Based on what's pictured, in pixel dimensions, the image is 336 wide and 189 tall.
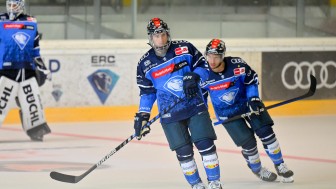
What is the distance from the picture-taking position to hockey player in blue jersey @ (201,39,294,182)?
7363mm

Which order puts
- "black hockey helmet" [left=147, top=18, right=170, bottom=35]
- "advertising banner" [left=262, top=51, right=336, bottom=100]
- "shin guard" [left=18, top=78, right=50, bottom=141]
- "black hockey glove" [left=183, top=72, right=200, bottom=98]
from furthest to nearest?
"advertising banner" [left=262, top=51, right=336, bottom=100]
"shin guard" [left=18, top=78, right=50, bottom=141]
"black hockey helmet" [left=147, top=18, right=170, bottom=35]
"black hockey glove" [left=183, top=72, right=200, bottom=98]

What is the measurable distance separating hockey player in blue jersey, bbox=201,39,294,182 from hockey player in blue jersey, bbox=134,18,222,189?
595 millimetres

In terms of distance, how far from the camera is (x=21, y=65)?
10.2 metres

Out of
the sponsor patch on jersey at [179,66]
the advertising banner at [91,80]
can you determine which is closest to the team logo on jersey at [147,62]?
the sponsor patch on jersey at [179,66]

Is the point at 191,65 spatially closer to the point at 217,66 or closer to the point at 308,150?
the point at 217,66

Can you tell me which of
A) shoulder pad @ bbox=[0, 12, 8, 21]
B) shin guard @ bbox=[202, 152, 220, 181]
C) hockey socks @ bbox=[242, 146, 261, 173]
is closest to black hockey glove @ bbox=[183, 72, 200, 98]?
shin guard @ bbox=[202, 152, 220, 181]

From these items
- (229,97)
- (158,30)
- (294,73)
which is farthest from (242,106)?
(294,73)

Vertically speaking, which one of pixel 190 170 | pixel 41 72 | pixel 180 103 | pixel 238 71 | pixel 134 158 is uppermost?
pixel 238 71

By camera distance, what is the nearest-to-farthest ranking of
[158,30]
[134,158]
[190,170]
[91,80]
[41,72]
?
[158,30] → [190,170] → [134,158] → [41,72] → [91,80]

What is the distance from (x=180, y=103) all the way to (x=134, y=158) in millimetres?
2265

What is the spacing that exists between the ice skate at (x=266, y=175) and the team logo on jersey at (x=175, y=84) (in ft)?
3.50

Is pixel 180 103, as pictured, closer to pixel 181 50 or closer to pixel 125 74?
pixel 181 50

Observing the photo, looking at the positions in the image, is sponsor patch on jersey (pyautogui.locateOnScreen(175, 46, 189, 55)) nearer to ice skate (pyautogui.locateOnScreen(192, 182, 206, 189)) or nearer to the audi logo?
ice skate (pyautogui.locateOnScreen(192, 182, 206, 189))

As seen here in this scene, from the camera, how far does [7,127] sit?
37.3 ft
